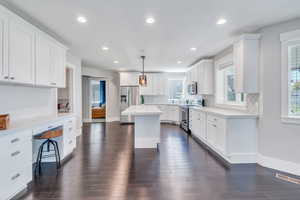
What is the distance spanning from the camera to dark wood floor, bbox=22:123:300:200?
6.97ft

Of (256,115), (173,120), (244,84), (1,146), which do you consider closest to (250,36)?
(244,84)

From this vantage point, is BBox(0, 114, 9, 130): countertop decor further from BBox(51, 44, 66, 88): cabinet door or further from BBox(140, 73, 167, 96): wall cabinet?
BBox(140, 73, 167, 96): wall cabinet

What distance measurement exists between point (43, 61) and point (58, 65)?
0.50 m

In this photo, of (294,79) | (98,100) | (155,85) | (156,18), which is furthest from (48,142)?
(98,100)

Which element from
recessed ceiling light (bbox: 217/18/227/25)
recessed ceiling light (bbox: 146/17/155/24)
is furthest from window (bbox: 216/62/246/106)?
recessed ceiling light (bbox: 146/17/155/24)

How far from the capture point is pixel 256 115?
3109mm

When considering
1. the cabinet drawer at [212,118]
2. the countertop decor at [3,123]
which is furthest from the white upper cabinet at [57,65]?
the cabinet drawer at [212,118]

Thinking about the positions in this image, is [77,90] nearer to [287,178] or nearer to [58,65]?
[58,65]

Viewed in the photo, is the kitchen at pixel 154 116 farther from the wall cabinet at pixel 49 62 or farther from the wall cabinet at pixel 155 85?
the wall cabinet at pixel 155 85

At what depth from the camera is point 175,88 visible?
8273 mm

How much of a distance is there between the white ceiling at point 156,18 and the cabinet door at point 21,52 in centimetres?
34

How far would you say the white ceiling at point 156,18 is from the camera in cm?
227

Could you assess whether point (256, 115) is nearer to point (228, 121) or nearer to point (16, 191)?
point (228, 121)

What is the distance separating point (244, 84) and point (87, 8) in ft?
9.91
